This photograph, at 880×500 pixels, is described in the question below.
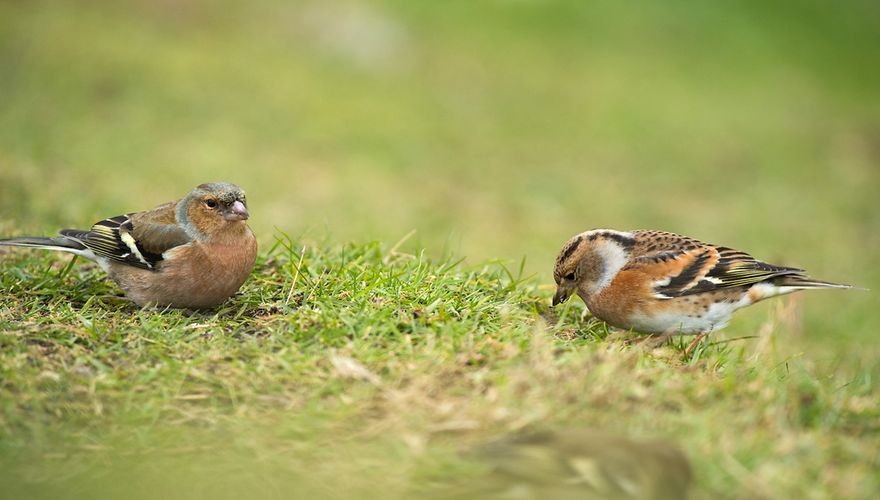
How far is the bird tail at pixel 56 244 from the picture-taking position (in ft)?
17.2

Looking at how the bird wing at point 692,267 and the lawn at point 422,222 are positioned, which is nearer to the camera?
the lawn at point 422,222

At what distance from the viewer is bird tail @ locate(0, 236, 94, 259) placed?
5.25 meters

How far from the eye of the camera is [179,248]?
516 cm

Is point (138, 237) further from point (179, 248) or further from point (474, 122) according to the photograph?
point (474, 122)

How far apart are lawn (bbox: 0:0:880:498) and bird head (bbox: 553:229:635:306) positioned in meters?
0.23

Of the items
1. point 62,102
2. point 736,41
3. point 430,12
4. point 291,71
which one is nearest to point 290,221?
point 62,102

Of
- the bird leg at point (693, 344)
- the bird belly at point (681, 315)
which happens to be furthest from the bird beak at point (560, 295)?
the bird leg at point (693, 344)

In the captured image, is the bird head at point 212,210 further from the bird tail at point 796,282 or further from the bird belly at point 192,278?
the bird tail at point 796,282

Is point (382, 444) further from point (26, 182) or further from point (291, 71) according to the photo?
point (291, 71)

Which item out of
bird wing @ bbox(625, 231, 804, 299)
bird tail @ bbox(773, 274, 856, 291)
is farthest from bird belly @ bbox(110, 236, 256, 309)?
bird tail @ bbox(773, 274, 856, 291)

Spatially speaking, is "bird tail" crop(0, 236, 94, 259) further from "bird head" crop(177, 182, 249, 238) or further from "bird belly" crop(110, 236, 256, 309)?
"bird head" crop(177, 182, 249, 238)

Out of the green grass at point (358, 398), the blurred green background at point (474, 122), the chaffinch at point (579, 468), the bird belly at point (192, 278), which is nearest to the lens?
the chaffinch at point (579, 468)

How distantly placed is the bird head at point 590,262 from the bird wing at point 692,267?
0.31 ft

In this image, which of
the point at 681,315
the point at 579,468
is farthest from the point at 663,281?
the point at 579,468
